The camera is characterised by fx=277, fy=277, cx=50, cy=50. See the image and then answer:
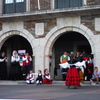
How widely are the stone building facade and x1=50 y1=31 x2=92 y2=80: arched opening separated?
7.59 feet

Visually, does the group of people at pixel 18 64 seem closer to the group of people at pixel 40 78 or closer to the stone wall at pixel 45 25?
the group of people at pixel 40 78

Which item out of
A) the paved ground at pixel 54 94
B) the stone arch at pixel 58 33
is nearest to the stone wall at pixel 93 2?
the stone arch at pixel 58 33

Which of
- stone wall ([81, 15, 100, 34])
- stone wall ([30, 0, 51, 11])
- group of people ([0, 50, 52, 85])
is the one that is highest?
stone wall ([30, 0, 51, 11])

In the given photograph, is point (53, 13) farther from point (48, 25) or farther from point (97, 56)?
point (97, 56)

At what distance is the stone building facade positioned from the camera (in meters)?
15.2

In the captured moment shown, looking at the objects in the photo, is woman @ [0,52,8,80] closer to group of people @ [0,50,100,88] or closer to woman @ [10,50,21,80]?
group of people @ [0,50,100,88]

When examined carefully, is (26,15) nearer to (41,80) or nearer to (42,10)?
(42,10)

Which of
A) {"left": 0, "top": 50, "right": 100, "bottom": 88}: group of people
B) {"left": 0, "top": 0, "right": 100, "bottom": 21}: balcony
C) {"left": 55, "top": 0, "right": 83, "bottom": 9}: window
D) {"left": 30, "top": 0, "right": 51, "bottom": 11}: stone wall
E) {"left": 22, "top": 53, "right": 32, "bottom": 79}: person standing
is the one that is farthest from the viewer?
{"left": 22, "top": 53, "right": 32, "bottom": 79}: person standing

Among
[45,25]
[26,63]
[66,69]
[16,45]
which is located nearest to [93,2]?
[45,25]

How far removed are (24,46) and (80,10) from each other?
6.57 metres

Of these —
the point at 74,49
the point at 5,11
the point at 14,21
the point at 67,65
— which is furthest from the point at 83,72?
the point at 5,11

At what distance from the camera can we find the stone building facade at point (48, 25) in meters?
15.2


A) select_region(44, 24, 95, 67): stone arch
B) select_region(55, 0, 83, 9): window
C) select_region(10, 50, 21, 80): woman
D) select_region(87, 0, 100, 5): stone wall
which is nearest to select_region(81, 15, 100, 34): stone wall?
select_region(44, 24, 95, 67): stone arch

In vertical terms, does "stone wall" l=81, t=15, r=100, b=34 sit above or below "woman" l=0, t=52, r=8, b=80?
above
